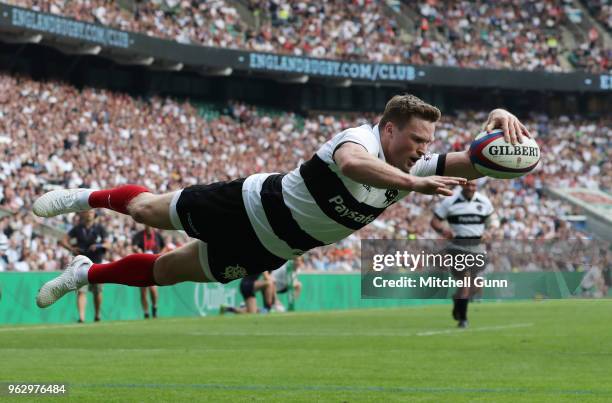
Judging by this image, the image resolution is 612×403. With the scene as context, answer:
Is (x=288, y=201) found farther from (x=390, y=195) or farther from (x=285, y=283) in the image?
(x=285, y=283)

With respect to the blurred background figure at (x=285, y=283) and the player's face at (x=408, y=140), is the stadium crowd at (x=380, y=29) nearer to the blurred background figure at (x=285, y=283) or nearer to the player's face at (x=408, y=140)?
the blurred background figure at (x=285, y=283)

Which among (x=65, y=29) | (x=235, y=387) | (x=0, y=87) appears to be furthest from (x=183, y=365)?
(x=65, y=29)

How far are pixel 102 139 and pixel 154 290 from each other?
1210cm

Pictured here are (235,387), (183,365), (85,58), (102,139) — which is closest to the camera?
(235,387)

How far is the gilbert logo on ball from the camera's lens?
7512 millimetres

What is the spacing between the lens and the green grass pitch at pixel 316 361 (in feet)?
28.0

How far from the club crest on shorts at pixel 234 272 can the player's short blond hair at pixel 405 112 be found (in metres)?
1.86

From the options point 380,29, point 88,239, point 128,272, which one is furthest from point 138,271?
point 380,29

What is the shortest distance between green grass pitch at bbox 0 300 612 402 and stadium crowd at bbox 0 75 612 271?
946 centimetres

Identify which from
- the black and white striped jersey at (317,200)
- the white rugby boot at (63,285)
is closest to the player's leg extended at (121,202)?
the white rugby boot at (63,285)

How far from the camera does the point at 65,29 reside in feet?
114

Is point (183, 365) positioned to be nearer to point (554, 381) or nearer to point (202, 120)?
point (554, 381)

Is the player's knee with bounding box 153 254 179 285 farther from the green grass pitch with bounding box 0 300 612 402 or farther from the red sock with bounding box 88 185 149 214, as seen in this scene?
the green grass pitch with bounding box 0 300 612 402

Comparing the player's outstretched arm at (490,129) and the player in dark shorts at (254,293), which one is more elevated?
the player's outstretched arm at (490,129)
